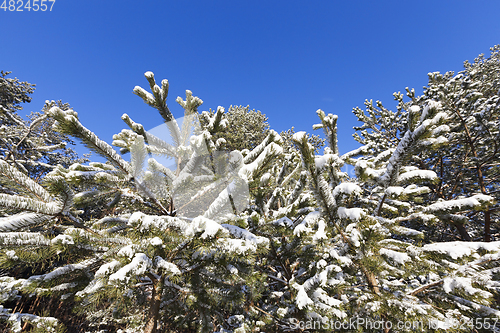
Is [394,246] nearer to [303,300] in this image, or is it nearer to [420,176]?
[420,176]

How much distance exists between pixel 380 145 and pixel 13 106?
2212 centimetres

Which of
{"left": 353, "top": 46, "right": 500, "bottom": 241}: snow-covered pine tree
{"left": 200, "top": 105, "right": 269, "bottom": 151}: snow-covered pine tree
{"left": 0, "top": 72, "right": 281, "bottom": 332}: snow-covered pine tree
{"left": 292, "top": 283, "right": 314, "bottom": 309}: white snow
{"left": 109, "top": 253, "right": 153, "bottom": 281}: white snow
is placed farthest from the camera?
{"left": 200, "top": 105, "right": 269, "bottom": 151}: snow-covered pine tree

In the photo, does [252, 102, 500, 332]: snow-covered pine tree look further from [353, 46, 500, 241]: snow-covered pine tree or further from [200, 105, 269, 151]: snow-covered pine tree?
[200, 105, 269, 151]: snow-covered pine tree

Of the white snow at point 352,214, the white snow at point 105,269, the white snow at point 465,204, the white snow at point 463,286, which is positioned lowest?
the white snow at point 105,269

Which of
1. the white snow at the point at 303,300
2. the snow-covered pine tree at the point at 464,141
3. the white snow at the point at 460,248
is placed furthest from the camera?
the snow-covered pine tree at the point at 464,141

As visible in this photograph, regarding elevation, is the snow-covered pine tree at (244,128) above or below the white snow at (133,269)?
above

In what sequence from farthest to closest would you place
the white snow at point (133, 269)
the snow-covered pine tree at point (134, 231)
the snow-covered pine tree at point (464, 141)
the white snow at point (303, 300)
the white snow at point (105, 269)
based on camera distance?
the snow-covered pine tree at point (464, 141)
the white snow at point (303, 300)
the snow-covered pine tree at point (134, 231)
the white snow at point (105, 269)
the white snow at point (133, 269)

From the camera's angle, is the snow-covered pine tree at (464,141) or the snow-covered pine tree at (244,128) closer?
the snow-covered pine tree at (464,141)

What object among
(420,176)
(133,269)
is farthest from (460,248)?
(133,269)

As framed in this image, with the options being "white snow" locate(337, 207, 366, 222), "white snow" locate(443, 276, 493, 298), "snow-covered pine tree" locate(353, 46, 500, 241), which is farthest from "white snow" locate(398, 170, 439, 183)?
"snow-covered pine tree" locate(353, 46, 500, 241)

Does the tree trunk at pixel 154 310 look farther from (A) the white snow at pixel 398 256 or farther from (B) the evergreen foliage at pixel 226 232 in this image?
(A) the white snow at pixel 398 256

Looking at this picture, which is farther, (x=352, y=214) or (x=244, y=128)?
(x=244, y=128)

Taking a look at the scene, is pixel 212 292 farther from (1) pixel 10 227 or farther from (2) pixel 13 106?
(2) pixel 13 106

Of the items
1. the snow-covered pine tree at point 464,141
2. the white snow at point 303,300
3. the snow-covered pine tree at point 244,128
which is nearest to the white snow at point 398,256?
the white snow at point 303,300
